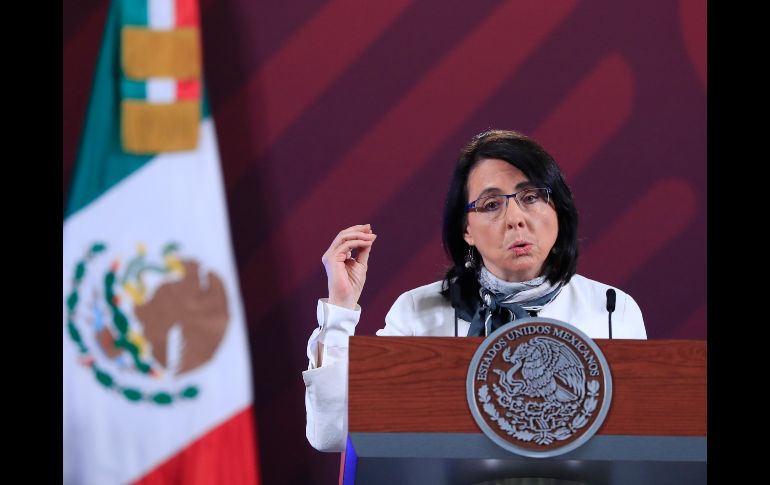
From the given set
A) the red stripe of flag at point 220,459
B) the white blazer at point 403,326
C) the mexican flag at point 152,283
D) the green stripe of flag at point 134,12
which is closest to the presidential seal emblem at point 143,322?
the mexican flag at point 152,283

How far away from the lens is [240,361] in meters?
3.35

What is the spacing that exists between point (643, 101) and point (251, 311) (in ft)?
4.93

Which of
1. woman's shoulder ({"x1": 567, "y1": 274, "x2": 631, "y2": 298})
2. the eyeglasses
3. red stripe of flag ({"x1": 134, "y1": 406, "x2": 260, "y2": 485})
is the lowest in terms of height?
red stripe of flag ({"x1": 134, "y1": 406, "x2": 260, "y2": 485})

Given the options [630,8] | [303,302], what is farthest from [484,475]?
[630,8]

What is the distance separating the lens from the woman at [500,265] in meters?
2.32

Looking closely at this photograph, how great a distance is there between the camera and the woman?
2.32m

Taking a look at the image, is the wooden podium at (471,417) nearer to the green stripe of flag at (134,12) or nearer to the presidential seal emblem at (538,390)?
the presidential seal emblem at (538,390)

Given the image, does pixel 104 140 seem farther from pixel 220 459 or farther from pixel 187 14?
pixel 220 459

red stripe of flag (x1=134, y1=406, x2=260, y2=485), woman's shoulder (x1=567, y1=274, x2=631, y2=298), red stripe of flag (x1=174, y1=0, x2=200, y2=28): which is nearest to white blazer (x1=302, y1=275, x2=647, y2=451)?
woman's shoulder (x1=567, y1=274, x2=631, y2=298)

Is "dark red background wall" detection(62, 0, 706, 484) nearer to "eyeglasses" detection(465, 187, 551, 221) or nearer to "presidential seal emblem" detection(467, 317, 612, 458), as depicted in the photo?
"eyeglasses" detection(465, 187, 551, 221)

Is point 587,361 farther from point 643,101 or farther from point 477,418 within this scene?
point 643,101

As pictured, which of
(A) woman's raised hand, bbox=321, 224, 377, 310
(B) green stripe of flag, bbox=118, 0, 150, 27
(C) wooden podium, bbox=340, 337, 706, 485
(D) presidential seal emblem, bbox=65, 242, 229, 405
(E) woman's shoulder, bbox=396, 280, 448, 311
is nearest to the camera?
(C) wooden podium, bbox=340, 337, 706, 485

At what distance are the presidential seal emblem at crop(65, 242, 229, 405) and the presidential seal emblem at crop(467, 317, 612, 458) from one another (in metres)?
1.86

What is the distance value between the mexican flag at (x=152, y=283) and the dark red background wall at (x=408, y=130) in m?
0.07
